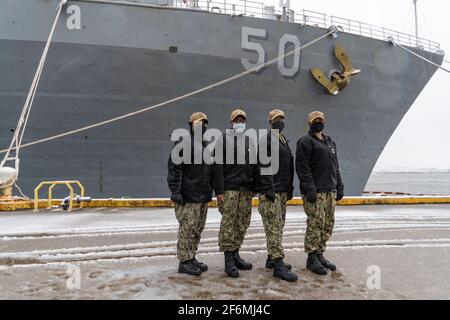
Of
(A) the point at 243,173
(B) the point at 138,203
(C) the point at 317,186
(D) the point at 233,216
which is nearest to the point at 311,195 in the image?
(C) the point at 317,186

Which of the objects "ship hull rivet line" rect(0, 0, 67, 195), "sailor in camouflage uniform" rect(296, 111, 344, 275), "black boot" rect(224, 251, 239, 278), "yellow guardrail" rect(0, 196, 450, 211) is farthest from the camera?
"yellow guardrail" rect(0, 196, 450, 211)

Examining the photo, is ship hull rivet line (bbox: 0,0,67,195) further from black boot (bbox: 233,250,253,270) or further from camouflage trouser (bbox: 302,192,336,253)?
camouflage trouser (bbox: 302,192,336,253)

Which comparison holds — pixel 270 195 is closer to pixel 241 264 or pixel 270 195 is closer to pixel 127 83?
pixel 241 264

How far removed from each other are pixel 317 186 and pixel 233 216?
97 centimetres

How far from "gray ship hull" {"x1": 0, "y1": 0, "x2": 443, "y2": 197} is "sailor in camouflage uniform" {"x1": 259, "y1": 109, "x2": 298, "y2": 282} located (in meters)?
6.62

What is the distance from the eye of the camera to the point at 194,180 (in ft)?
13.6

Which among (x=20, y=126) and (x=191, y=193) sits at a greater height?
(x=20, y=126)

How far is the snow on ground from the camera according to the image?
3471 mm

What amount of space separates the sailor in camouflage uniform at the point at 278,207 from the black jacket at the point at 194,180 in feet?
1.69

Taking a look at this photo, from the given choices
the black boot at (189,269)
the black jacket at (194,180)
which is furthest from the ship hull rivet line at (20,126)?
the black boot at (189,269)

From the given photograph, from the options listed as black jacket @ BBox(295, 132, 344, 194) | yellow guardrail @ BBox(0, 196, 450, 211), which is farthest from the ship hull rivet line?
black jacket @ BBox(295, 132, 344, 194)

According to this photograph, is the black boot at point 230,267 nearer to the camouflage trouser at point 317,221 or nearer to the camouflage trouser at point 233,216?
the camouflage trouser at point 233,216

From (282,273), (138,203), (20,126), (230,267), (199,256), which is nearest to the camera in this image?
(282,273)

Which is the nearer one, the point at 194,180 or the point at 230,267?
the point at 230,267
